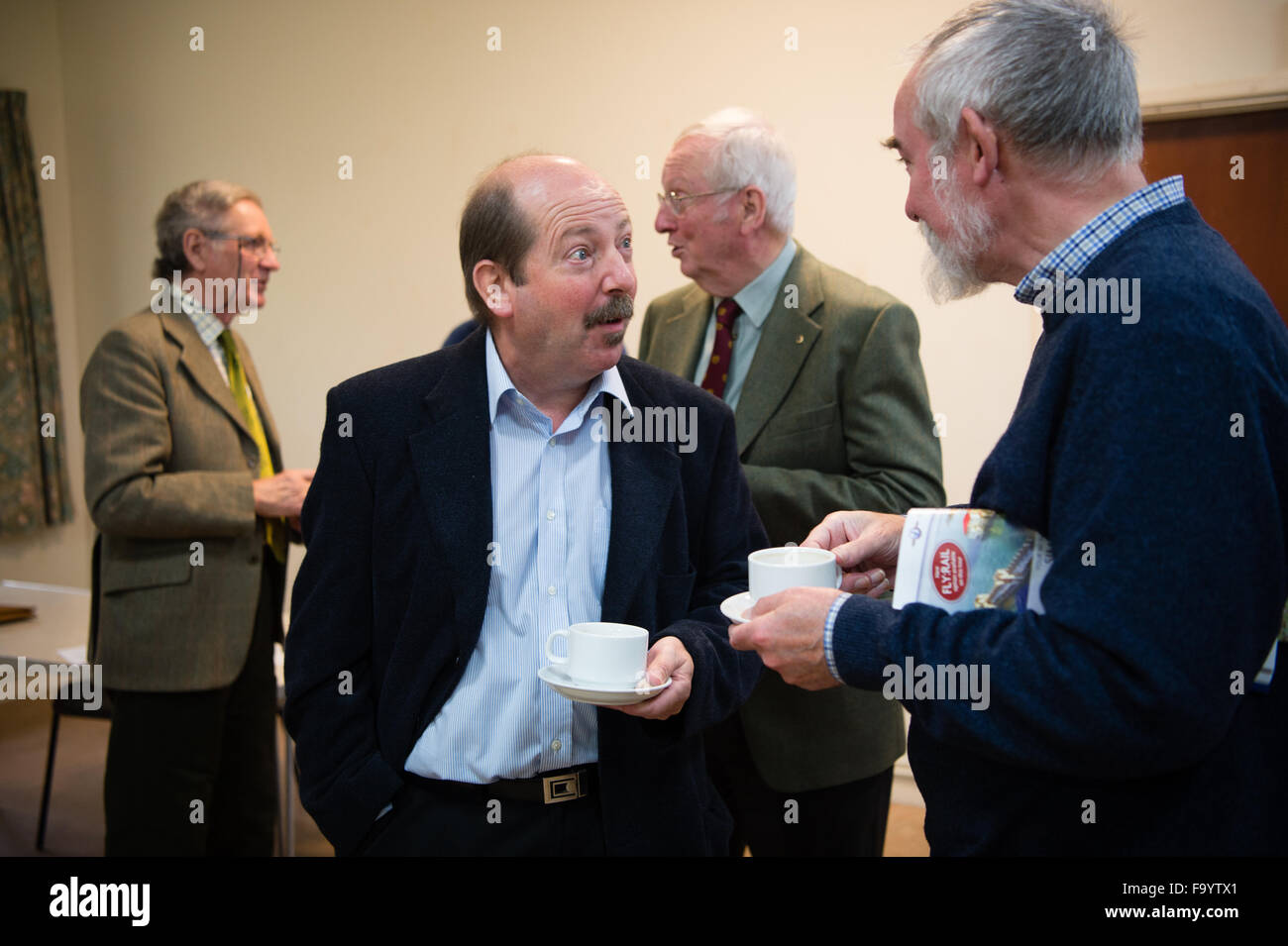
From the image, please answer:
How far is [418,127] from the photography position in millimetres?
4625

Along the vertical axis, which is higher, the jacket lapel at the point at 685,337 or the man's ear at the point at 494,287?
the man's ear at the point at 494,287

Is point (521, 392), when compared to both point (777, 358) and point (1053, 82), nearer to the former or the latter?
point (777, 358)

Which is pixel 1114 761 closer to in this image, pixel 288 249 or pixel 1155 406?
pixel 1155 406

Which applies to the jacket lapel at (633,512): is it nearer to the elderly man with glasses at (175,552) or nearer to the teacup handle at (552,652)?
the teacup handle at (552,652)

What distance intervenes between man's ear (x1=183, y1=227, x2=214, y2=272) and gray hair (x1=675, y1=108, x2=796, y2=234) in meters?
1.37

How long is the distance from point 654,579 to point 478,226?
0.64 meters

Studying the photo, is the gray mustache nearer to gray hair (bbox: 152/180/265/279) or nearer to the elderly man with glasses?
the elderly man with glasses

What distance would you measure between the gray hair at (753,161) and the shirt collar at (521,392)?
2.84ft

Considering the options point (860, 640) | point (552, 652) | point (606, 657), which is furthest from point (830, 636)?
point (552, 652)

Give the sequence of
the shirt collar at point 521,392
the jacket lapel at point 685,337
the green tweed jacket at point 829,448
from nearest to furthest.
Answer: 1. the shirt collar at point 521,392
2. the green tweed jacket at point 829,448
3. the jacket lapel at point 685,337

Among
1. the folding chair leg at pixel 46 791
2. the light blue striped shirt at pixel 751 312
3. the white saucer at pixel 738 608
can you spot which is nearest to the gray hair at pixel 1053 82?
the white saucer at pixel 738 608

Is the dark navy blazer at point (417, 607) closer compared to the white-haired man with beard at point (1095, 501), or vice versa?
the white-haired man with beard at point (1095, 501)

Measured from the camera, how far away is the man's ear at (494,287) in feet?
5.53

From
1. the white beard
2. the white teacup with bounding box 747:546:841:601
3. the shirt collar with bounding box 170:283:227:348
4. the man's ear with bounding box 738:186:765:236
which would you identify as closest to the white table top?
the shirt collar with bounding box 170:283:227:348
